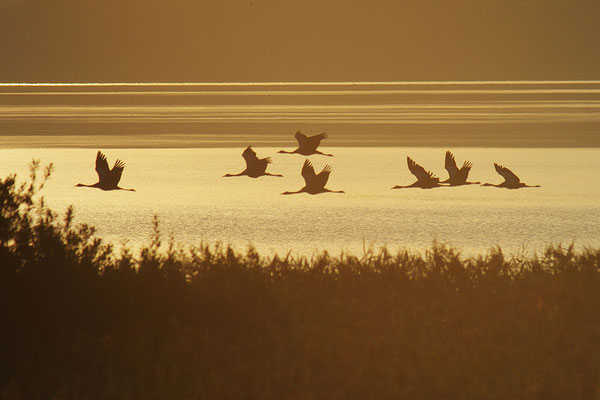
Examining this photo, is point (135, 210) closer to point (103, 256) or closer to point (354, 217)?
point (354, 217)

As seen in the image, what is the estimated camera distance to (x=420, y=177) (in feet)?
72.8

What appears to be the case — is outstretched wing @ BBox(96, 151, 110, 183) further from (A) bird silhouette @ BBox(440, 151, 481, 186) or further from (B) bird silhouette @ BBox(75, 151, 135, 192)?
(A) bird silhouette @ BBox(440, 151, 481, 186)

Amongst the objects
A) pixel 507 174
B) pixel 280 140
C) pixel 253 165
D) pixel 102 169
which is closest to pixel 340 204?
pixel 507 174

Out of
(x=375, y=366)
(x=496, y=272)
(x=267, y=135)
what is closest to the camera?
(x=375, y=366)

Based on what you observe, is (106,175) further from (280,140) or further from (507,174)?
(280,140)

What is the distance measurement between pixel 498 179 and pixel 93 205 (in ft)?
31.4

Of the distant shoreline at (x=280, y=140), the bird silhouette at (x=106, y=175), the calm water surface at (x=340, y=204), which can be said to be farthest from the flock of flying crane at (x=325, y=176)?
the distant shoreline at (x=280, y=140)

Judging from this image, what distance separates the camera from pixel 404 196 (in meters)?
22.4

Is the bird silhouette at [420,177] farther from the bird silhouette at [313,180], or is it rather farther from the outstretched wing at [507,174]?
the bird silhouette at [313,180]

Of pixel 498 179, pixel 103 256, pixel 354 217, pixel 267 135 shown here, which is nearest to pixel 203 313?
pixel 103 256

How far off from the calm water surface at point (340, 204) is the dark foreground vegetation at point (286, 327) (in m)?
3.33

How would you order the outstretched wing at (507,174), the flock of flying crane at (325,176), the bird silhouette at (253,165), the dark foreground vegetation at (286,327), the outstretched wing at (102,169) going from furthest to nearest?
1. the bird silhouette at (253,165)
2. the outstretched wing at (507,174)
3. the flock of flying crane at (325,176)
4. the outstretched wing at (102,169)
5. the dark foreground vegetation at (286,327)

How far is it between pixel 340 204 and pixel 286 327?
1310 cm

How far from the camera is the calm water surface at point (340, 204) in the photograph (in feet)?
54.1
